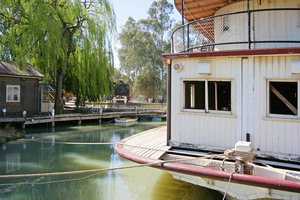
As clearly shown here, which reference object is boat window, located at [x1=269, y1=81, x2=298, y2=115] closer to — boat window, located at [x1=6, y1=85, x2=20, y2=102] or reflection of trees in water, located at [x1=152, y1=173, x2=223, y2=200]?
reflection of trees in water, located at [x1=152, y1=173, x2=223, y2=200]

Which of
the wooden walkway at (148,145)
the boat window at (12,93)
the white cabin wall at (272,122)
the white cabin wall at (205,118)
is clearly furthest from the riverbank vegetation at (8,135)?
the white cabin wall at (272,122)

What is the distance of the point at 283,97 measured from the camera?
5.12 metres

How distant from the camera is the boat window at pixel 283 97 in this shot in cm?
520

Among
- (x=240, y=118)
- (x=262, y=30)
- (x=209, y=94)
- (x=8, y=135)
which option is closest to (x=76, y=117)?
(x=8, y=135)

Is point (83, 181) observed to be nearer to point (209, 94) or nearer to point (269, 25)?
point (209, 94)

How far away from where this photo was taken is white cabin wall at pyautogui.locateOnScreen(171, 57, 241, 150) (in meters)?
5.42

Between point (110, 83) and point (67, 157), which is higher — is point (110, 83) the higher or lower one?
the higher one

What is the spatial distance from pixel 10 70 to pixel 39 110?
4.42 meters

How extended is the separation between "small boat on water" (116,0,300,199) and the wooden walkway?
24 mm

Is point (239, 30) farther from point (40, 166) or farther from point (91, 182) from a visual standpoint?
point (40, 166)

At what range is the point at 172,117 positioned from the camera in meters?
6.06

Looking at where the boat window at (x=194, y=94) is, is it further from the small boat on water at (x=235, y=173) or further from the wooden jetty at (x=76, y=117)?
the wooden jetty at (x=76, y=117)

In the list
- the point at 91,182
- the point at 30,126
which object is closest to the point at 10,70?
the point at 30,126

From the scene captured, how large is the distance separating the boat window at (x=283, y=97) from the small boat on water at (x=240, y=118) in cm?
2
